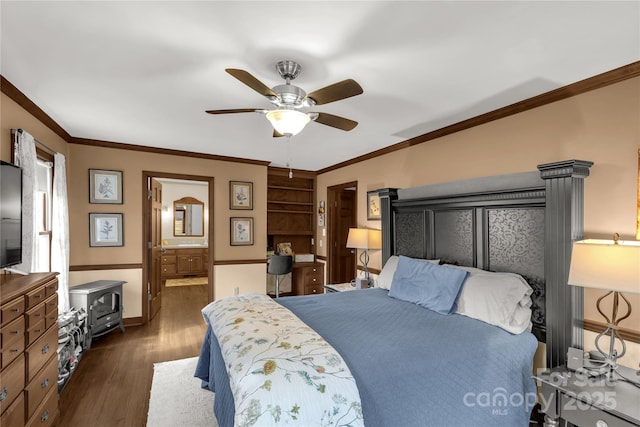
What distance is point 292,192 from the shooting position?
635 cm

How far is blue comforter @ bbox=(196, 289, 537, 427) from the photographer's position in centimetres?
158

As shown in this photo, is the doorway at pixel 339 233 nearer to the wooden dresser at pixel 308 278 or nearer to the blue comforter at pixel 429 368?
the wooden dresser at pixel 308 278

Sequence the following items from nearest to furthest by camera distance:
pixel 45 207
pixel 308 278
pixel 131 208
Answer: pixel 45 207 → pixel 131 208 → pixel 308 278

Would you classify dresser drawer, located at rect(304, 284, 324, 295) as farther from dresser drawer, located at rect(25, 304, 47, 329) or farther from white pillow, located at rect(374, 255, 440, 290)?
dresser drawer, located at rect(25, 304, 47, 329)

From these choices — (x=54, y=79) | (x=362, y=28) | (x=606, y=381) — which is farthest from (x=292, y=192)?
(x=606, y=381)

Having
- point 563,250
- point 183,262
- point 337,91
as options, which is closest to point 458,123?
point 563,250

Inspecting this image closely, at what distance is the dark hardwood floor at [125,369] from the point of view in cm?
245

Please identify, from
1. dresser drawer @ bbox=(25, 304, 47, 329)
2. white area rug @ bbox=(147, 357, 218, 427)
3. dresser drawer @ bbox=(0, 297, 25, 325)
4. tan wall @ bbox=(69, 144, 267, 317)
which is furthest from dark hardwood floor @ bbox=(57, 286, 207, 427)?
dresser drawer @ bbox=(0, 297, 25, 325)

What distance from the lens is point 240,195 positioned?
5242mm

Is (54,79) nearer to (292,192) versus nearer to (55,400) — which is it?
(55,400)

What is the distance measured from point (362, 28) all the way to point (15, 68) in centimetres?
238

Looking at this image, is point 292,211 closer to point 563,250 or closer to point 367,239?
point 367,239

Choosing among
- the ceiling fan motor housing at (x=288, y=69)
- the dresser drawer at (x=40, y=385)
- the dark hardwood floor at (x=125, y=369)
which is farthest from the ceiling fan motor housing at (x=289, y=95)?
the dark hardwood floor at (x=125, y=369)

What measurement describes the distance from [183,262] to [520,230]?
291 inches
